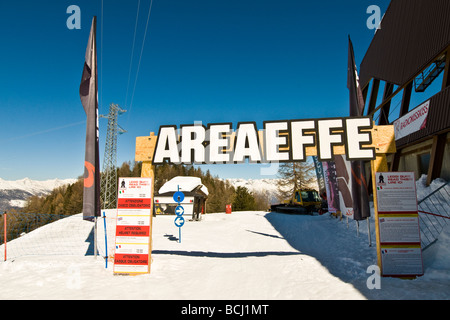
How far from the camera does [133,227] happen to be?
648 cm

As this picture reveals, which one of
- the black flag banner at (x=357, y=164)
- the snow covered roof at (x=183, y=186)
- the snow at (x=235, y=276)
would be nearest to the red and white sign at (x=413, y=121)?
the black flag banner at (x=357, y=164)

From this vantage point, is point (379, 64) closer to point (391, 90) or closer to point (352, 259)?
point (391, 90)

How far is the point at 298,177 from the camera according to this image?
1599 inches

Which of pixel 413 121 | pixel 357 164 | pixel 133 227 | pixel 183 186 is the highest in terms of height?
pixel 413 121

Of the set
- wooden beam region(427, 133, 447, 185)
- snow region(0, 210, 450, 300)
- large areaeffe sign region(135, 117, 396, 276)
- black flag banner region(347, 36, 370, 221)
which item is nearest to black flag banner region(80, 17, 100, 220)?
large areaeffe sign region(135, 117, 396, 276)

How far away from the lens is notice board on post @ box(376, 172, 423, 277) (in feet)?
19.0

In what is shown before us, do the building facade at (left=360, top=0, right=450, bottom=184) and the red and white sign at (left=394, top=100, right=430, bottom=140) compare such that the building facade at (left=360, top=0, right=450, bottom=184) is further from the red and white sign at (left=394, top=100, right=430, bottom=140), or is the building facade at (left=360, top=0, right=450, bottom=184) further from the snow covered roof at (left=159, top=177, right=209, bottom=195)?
the snow covered roof at (left=159, top=177, right=209, bottom=195)

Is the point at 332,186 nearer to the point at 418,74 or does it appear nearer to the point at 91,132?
the point at 418,74

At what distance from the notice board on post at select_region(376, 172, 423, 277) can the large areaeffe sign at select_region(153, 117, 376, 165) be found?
2.88 ft

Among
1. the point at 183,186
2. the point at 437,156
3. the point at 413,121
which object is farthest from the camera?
the point at 183,186

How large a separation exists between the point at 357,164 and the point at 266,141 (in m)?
4.16

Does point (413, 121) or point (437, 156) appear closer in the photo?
point (437, 156)

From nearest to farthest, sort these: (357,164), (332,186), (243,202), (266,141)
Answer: (266,141) < (357,164) < (332,186) < (243,202)

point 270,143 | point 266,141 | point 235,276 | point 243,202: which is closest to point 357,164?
point 270,143
